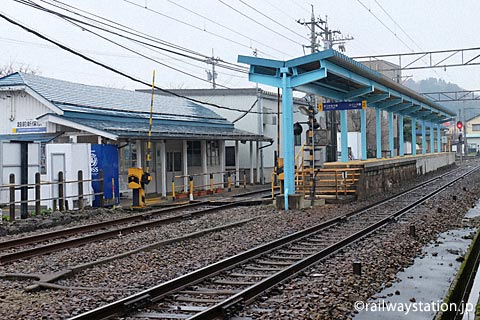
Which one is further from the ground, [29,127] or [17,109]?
[17,109]

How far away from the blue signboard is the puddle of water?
11.3 meters

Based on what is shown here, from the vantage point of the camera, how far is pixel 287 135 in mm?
17656

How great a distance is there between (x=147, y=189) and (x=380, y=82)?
1044cm

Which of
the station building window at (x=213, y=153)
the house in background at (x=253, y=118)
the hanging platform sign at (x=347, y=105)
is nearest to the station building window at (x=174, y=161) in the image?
the station building window at (x=213, y=153)

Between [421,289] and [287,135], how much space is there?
10.4 metres

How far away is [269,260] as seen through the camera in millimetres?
9648

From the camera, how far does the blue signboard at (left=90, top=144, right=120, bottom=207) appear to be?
18781 millimetres

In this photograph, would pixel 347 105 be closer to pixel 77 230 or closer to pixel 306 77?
pixel 306 77

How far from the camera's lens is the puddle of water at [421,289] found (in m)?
6.44

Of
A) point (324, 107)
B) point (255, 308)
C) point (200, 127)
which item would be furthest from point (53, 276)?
point (200, 127)

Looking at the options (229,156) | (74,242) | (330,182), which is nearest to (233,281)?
(74,242)

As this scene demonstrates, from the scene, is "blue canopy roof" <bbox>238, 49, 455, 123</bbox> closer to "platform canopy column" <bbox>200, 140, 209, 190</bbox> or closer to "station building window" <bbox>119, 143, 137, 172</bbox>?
"station building window" <bbox>119, 143, 137, 172</bbox>

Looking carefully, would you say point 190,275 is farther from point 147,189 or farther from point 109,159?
point 147,189

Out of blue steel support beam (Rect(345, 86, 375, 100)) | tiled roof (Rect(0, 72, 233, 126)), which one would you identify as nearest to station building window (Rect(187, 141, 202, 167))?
tiled roof (Rect(0, 72, 233, 126))
